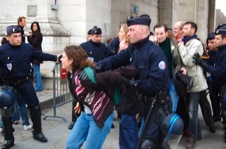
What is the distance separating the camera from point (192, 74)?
5.39 metres

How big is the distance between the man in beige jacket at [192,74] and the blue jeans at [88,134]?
6.17ft

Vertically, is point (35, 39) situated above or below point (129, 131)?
above

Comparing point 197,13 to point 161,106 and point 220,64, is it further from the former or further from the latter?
point 161,106

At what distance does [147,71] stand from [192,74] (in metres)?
1.81

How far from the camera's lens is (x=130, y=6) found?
14.4 metres

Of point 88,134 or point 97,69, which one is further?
point 97,69

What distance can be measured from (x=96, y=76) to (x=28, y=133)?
2971 millimetres

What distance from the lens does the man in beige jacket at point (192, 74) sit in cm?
525

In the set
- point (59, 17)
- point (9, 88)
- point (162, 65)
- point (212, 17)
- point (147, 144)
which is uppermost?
point (212, 17)

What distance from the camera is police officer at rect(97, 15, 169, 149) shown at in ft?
12.1

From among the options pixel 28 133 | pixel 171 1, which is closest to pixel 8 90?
pixel 28 133

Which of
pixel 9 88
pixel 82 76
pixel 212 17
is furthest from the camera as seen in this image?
pixel 212 17

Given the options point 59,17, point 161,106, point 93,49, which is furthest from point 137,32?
point 59,17

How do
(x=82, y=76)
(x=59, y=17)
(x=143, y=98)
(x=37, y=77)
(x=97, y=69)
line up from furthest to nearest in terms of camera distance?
1. (x=59, y=17)
2. (x=37, y=77)
3. (x=97, y=69)
4. (x=143, y=98)
5. (x=82, y=76)
